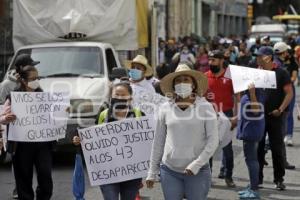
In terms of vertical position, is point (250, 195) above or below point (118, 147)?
below

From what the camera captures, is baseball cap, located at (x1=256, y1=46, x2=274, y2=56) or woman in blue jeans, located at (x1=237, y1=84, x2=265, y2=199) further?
baseball cap, located at (x1=256, y1=46, x2=274, y2=56)

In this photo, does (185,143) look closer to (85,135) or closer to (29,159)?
(85,135)

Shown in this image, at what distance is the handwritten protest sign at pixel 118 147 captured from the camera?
24.1 feet

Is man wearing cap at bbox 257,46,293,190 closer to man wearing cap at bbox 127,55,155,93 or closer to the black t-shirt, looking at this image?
the black t-shirt

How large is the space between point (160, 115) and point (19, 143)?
88.9 inches

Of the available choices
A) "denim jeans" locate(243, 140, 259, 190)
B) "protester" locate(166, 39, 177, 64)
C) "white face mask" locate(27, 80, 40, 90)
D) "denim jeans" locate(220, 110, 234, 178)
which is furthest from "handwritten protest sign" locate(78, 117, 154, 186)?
"protester" locate(166, 39, 177, 64)

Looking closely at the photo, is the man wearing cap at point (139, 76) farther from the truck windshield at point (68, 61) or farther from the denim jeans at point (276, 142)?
the truck windshield at point (68, 61)

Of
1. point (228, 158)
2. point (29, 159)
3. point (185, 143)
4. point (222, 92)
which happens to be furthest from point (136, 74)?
point (185, 143)

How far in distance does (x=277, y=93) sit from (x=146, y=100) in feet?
5.56

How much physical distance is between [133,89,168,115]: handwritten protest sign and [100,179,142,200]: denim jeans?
2529 millimetres

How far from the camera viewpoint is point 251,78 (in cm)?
928

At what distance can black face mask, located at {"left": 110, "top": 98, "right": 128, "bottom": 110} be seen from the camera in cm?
717

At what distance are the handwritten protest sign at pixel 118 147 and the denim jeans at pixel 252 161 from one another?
2.13m

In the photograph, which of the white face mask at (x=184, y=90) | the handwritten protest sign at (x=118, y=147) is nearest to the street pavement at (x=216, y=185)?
the handwritten protest sign at (x=118, y=147)
